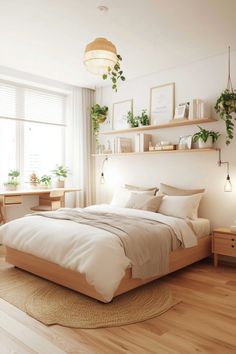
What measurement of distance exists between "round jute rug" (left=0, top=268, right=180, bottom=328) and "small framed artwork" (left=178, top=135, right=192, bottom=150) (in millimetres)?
1887

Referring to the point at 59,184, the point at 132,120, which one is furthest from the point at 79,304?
the point at 132,120

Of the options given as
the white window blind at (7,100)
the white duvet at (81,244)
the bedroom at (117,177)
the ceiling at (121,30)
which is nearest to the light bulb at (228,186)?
the bedroom at (117,177)

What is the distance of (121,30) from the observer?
3381mm

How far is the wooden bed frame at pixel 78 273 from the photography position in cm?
282

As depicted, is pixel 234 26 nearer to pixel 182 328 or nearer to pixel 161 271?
pixel 161 271

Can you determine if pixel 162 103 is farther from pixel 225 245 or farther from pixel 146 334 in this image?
pixel 146 334

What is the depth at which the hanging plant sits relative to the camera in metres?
3.81

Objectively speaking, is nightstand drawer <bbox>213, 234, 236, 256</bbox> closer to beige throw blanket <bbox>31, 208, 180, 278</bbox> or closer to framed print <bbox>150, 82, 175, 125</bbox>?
beige throw blanket <bbox>31, 208, 180, 278</bbox>

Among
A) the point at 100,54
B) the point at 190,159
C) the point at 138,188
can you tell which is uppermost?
the point at 100,54

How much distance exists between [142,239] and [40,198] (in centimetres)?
265

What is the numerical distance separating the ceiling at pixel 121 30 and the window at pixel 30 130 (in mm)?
651

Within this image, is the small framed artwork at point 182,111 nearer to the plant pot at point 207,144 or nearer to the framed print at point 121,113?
the plant pot at point 207,144

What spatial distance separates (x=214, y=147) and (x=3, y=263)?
3091 millimetres

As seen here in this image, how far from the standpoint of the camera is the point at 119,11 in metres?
2.98
